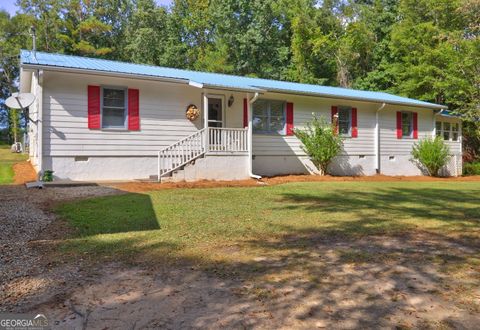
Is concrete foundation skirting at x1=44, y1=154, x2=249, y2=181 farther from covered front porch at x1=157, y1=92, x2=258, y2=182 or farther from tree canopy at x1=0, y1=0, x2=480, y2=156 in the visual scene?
tree canopy at x1=0, y1=0, x2=480, y2=156

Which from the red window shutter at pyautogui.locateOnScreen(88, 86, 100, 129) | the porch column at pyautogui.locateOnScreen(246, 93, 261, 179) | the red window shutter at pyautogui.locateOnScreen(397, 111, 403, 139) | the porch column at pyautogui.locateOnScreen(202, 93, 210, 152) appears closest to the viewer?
the red window shutter at pyautogui.locateOnScreen(88, 86, 100, 129)

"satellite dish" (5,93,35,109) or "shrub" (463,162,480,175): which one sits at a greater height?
"satellite dish" (5,93,35,109)

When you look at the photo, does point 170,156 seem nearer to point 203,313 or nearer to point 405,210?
point 405,210

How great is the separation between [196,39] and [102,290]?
113 feet

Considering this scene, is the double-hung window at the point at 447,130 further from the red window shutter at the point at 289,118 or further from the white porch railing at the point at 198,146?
the white porch railing at the point at 198,146

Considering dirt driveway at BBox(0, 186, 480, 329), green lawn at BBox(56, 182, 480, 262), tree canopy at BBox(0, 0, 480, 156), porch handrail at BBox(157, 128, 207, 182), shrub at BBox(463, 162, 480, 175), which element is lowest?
dirt driveway at BBox(0, 186, 480, 329)

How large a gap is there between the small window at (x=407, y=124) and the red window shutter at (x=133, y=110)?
1310 cm

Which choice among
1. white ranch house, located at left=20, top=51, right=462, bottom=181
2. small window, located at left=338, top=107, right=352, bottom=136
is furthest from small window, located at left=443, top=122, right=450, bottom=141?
small window, located at left=338, top=107, right=352, bottom=136

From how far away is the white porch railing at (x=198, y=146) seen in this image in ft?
40.5

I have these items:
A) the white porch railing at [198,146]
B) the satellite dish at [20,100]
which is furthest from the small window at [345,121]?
the satellite dish at [20,100]

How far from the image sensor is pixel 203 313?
293cm

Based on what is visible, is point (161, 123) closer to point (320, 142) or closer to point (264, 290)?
point (320, 142)

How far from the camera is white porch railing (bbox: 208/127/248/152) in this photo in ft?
42.5

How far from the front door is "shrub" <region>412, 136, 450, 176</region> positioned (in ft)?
33.9
